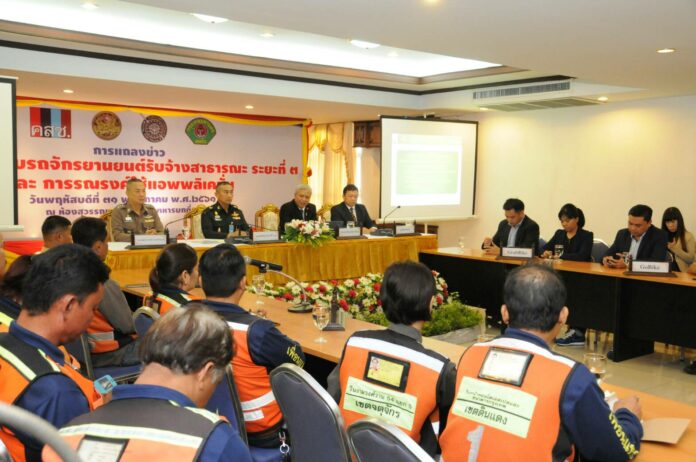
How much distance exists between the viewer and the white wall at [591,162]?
7.56 m

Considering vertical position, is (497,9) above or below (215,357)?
above

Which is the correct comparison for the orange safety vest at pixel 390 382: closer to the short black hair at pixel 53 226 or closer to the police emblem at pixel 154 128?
the short black hair at pixel 53 226

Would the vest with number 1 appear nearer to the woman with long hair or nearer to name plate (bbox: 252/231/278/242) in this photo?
name plate (bbox: 252/231/278/242)

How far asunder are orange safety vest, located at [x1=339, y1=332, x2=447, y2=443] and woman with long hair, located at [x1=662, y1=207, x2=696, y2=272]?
16.9 ft

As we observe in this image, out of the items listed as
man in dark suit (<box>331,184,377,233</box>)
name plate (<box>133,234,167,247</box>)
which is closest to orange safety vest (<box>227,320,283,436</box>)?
name plate (<box>133,234,167,247</box>)

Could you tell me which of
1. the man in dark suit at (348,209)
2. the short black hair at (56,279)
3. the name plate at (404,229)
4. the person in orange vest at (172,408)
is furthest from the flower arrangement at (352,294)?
the person in orange vest at (172,408)

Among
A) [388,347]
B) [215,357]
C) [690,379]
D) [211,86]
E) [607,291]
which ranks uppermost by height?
[211,86]

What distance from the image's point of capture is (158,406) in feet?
3.93

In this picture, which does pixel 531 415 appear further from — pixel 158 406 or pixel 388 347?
pixel 158 406

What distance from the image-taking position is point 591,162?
27.4 ft

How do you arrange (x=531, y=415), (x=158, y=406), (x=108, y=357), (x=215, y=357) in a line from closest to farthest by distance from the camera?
(x=158, y=406) < (x=215, y=357) < (x=531, y=415) < (x=108, y=357)

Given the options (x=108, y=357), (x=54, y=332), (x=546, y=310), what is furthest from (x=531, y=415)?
(x=108, y=357)

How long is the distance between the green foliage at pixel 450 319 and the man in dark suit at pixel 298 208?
230 cm

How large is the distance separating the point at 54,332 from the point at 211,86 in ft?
19.2
